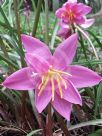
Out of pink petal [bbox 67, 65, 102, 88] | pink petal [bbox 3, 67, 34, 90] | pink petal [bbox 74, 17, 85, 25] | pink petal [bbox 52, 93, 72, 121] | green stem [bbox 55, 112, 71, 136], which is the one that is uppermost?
pink petal [bbox 74, 17, 85, 25]

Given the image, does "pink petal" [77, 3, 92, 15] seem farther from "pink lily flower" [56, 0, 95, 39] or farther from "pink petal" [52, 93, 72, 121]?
"pink petal" [52, 93, 72, 121]

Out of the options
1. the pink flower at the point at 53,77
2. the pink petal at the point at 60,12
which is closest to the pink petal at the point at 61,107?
the pink flower at the point at 53,77

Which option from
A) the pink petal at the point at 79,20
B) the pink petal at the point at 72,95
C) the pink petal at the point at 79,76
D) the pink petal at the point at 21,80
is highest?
the pink petal at the point at 79,20

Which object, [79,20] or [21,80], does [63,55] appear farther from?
[79,20]

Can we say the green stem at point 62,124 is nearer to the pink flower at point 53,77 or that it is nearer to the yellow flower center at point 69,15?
the pink flower at point 53,77

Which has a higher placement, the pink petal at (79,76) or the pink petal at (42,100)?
the pink petal at (79,76)

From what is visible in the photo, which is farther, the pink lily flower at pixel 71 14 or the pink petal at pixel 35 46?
the pink lily flower at pixel 71 14

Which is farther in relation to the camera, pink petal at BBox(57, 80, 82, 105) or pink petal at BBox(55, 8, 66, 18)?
pink petal at BBox(55, 8, 66, 18)

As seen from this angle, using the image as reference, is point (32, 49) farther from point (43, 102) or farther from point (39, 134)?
point (39, 134)

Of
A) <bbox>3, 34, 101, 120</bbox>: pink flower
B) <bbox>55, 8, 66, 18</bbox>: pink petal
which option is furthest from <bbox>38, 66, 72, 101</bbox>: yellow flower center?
<bbox>55, 8, 66, 18</bbox>: pink petal
